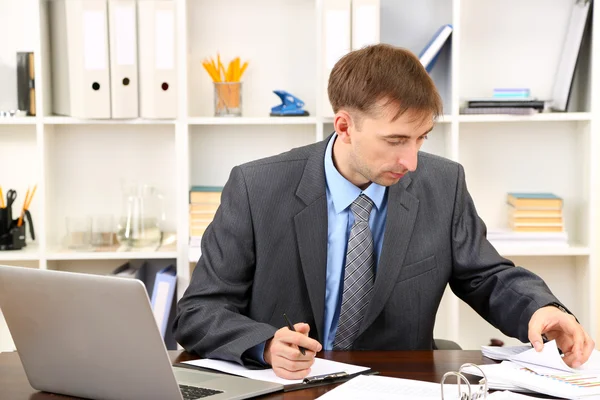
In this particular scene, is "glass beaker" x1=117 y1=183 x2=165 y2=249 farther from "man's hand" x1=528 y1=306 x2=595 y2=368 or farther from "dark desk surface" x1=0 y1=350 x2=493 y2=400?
"man's hand" x1=528 y1=306 x2=595 y2=368

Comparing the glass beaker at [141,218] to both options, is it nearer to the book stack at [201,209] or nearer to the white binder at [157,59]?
the book stack at [201,209]

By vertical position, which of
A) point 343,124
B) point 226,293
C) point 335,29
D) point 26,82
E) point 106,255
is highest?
point 335,29

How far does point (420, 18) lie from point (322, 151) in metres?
1.36

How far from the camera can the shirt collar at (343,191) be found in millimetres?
1846

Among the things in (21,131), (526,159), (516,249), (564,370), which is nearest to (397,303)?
(564,370)

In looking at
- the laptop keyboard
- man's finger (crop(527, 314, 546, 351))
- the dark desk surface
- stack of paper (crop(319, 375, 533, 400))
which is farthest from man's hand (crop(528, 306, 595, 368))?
the laptop keyboard

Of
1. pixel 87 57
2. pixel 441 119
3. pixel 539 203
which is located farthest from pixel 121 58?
pixel 539 203

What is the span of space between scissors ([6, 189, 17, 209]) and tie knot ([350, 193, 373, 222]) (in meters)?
1.57

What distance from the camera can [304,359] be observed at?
141 cm

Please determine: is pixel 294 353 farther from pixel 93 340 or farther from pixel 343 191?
pixel 343 191

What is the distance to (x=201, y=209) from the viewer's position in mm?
2916

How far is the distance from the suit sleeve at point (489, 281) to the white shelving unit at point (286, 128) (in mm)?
1123

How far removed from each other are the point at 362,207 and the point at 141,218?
4.54ft

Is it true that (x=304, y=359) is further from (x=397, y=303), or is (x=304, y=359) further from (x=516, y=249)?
(x=516, y=249)
